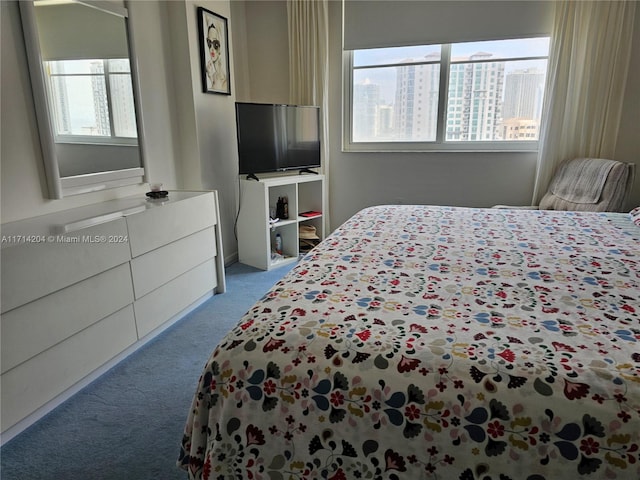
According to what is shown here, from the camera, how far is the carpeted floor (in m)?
1.51

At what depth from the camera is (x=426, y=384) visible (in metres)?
0.94

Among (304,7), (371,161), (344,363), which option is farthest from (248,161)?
(344,363)

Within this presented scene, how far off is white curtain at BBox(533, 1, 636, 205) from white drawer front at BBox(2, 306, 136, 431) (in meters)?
3.39

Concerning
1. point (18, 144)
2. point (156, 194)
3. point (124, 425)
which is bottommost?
point (124, 425)

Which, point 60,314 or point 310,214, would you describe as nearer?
point 60,314

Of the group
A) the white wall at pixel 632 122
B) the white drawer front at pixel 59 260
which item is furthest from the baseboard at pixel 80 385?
the white wall at pixel 632 122

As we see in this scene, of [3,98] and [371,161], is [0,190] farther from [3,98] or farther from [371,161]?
[371,161]

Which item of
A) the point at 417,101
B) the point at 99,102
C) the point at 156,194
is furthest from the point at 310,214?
the point at 99,102

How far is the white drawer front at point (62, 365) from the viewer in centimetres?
161

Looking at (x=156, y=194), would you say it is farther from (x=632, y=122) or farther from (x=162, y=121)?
(x=632, y=122)

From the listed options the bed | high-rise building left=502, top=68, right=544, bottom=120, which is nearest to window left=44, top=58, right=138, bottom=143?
the bed

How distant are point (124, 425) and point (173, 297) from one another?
0.91m

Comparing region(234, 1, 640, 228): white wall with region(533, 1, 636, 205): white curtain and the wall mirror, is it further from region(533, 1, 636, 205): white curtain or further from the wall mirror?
the wall mirror

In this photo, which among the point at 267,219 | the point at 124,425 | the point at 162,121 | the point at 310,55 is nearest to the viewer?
the point at 124,425
